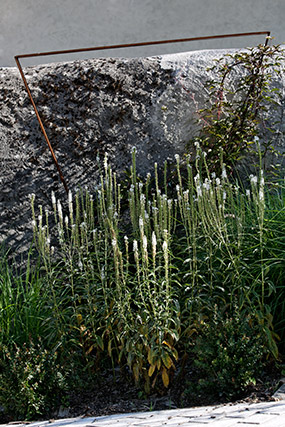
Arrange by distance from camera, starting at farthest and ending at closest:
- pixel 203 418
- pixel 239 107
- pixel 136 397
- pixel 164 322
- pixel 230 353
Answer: pixel 239 107 → pixel 136 397 → pixel 164 322 → pixel 230 353 → pixel 203 418

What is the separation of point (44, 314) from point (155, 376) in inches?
44.3

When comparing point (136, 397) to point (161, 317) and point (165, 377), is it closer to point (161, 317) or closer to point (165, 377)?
point (165, 377)

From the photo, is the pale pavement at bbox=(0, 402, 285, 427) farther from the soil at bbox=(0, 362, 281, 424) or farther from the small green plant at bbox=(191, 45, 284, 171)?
the small green plant at bbox=(191, 45, 284, 171)

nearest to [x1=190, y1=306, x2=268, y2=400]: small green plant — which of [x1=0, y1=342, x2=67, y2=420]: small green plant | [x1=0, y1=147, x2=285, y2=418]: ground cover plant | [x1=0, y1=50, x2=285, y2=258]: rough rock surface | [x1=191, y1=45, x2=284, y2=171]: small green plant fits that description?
[x1=0, y1=147, x2=285, y2=418]: ground cover plant

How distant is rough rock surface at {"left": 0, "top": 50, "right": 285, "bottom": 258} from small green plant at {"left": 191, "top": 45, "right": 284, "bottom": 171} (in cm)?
20

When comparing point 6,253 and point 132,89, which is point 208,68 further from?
point 6,253

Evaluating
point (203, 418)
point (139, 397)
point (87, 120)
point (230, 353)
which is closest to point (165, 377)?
point (139, 397)

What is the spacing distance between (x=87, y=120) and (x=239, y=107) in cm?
162

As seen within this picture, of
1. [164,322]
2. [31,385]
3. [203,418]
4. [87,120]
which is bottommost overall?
[203,418]

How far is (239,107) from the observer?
535 centimetres

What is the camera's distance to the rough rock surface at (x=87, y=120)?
5.30m

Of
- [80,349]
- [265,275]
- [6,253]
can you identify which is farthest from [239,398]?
[6,253]

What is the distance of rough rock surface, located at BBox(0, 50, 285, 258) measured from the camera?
5301 mm

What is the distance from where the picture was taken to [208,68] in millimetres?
5223
